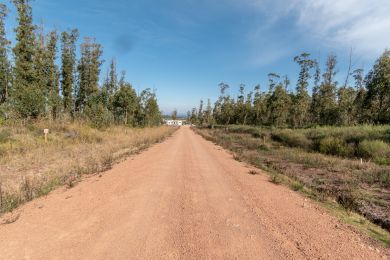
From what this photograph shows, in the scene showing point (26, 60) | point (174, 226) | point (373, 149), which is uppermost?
point (26, 60)

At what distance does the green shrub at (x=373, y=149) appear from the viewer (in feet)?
43.7

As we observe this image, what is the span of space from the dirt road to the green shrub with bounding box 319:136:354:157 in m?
10.6

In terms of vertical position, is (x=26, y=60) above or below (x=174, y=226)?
above

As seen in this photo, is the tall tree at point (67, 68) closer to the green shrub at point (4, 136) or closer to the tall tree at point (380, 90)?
the green shrub at point (4, 136)

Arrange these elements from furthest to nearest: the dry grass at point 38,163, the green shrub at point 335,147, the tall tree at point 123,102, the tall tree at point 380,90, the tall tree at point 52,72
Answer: the tall tree at point 123,102 < the tall tree at point 52,72 < the tall tree at point 380,90 < the green shrub at point 335,147 < the dry grass at point 38,163

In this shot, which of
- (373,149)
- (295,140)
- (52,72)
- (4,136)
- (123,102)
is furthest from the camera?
(123,102)

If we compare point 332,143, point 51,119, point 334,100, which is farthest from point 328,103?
point 51,119

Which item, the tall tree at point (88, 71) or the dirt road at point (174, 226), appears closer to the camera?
the dirt road at point (174, 226)

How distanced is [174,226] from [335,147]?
15.2 metres

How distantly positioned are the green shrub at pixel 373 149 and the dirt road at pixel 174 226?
9694 millimetres

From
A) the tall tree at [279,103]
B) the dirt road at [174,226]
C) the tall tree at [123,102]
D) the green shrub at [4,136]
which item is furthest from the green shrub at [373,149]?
the tall tree at [123,102]

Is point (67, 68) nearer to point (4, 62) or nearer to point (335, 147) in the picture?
point (4, 62)

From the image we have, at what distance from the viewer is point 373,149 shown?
13758 mm

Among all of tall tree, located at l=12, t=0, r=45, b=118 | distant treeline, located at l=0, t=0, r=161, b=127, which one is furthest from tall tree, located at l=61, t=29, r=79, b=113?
tall tree, located at l=12, t=0, r=45, b=118
